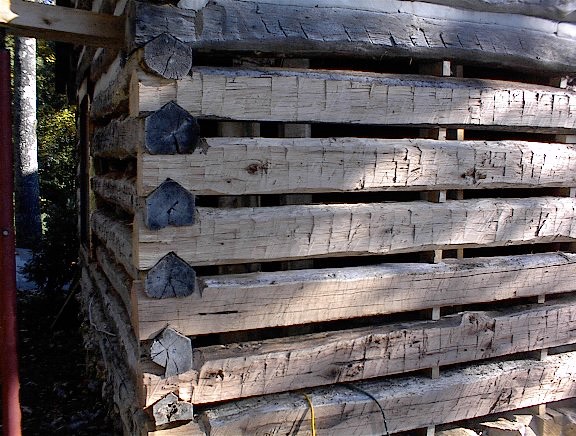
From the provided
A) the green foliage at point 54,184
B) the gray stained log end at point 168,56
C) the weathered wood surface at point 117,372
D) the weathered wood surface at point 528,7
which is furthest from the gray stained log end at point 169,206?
the green foliage at point 54,184

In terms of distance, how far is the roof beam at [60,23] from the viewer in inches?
120

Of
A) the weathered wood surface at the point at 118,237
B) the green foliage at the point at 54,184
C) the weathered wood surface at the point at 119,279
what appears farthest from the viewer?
the green foliage at the point at 54,184

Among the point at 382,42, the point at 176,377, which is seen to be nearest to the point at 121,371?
the point at 176,377

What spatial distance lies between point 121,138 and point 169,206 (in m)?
0.92

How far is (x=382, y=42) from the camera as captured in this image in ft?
10.8

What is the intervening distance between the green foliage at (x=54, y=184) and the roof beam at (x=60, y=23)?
5260 millimetres

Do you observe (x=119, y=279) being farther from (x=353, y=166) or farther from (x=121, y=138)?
(x=353, y=166)

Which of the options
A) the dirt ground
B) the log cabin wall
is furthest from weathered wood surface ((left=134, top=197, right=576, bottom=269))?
the dirt ground

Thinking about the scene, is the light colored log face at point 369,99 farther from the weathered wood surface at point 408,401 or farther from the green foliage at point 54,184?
the green foliage at point 54,184

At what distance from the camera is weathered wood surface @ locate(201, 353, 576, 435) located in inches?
122

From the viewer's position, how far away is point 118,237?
12.3ft

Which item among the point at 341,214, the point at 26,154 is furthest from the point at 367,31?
the point at 26,154

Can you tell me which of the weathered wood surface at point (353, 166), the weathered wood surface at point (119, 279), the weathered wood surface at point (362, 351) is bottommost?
the weathered wood surface at point (362, 351)

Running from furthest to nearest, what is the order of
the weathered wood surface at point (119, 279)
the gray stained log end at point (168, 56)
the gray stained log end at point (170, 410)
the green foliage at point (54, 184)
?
the green foliage at point (54, 184)
the weathered wood surface at point (119, 279)
the gray stained log end at point (170, 410)
the gray stained log end at point (168, 56)
